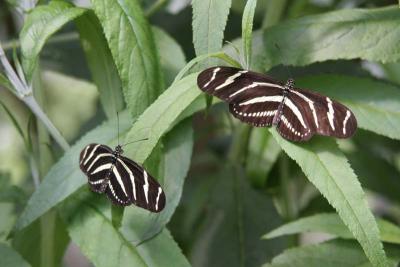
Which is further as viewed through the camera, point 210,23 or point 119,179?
point 119,179

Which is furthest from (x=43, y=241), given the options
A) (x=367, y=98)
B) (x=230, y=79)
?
(x=367, y=98)

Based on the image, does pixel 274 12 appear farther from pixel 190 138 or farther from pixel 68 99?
pixel 68 99

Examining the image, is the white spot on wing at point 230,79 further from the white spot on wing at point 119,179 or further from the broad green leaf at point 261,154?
the broad green leaf at point 261,154

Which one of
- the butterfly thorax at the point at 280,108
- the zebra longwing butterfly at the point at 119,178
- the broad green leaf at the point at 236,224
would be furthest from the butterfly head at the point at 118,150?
the broad green leaf at the point at 236,224

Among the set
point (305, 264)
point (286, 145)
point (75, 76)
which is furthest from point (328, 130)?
point (75, 76)

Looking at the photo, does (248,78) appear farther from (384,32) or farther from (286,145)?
(384,32)

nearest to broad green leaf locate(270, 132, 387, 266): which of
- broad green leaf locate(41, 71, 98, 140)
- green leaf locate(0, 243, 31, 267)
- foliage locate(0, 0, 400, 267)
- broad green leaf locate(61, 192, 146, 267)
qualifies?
foliage locate(0, 0, 400, 267)

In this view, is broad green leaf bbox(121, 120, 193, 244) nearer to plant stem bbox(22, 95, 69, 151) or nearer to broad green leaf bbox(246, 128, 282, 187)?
plant stem bbox(22, 95, 69, 151)
